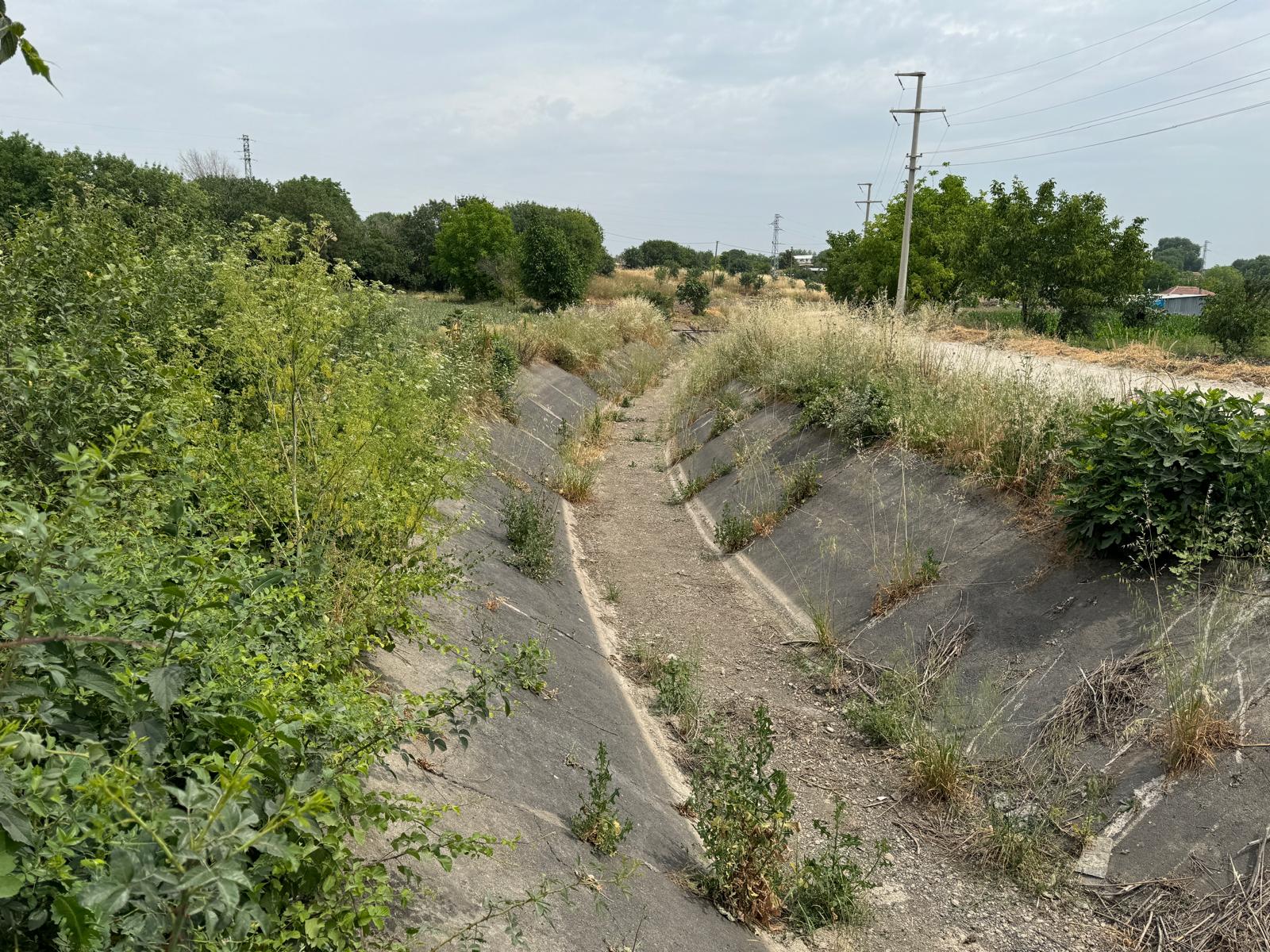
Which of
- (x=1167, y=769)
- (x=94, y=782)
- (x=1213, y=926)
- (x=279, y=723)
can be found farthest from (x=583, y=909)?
(x=1167, y=769)

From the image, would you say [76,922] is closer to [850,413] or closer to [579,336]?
[850,413]

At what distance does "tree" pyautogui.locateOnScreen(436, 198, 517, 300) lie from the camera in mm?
58906

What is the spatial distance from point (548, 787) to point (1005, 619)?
424 centimetres

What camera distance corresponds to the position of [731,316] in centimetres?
2300

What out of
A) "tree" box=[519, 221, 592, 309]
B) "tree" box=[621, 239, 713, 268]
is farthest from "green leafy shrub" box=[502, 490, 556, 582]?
"tree" box=[621, 239, 713, 268]

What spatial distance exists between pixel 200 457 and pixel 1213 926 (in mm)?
5244

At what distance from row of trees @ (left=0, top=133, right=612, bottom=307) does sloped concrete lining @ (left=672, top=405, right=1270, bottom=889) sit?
2277 cm

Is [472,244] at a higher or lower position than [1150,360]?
higher

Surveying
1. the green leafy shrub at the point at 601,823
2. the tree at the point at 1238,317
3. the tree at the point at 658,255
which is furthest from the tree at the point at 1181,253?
the green leafy shrub at the point at 601,823

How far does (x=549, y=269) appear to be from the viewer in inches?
1526

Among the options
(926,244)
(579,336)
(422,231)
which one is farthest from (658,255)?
(579,336)

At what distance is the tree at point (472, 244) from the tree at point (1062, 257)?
106 feet

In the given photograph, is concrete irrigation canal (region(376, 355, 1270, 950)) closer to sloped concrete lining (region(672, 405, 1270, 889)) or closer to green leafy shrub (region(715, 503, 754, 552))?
sloped concrete lining (region(672, 405, 1270, 889))

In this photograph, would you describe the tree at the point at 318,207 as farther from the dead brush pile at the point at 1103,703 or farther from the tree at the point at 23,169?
the dead brush pile at the point at 1103,703
